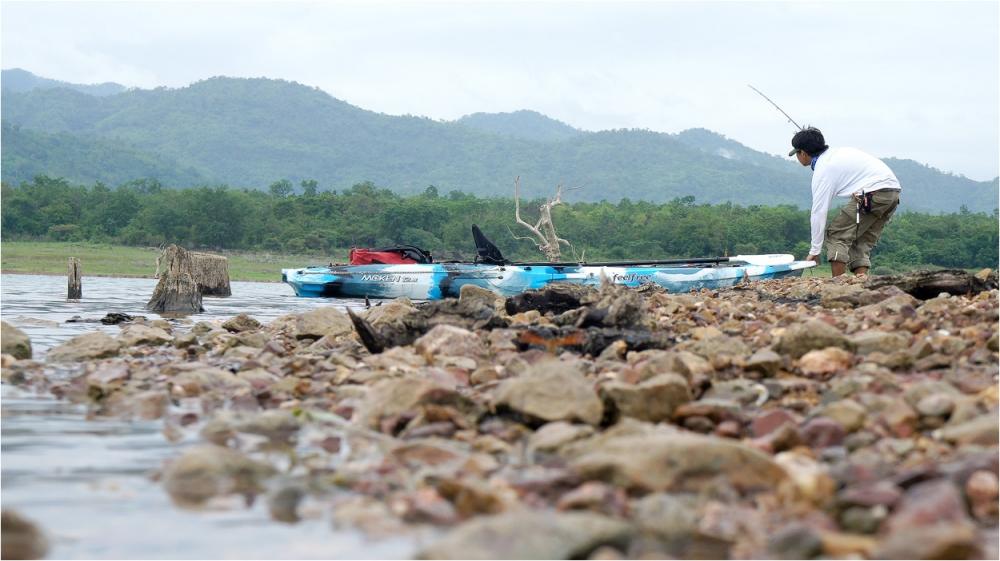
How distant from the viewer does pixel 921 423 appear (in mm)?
4680

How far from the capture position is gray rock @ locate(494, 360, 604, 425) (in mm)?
5070

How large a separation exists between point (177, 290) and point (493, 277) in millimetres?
5320

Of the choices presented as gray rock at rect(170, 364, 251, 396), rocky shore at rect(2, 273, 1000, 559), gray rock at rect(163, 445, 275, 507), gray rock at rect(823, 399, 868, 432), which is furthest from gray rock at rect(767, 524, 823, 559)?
gray rock at rect(170, 364, 251, 396)

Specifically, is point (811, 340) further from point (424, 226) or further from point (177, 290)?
point (424, 226)

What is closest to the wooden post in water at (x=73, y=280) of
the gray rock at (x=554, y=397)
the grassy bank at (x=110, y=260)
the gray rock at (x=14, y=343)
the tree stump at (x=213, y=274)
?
the tree stump at (x=213, y=274)

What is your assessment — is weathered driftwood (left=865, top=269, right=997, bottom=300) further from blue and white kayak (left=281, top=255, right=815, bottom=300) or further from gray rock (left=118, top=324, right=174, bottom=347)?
blue and white kayak (left=281, top=255, right=815, bottom=300)

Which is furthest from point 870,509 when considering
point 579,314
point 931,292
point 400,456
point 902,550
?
point 931,292

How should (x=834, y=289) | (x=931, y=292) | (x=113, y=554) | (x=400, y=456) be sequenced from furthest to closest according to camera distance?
(x=834, y=289) < (x=931, y=292) < (x=400, y=456) < (x=113, y=554)

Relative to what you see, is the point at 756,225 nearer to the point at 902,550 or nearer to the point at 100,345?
the point at 100,345

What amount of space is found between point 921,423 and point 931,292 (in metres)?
5.31

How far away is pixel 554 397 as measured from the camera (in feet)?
16.9

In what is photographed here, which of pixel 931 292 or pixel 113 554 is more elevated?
pixel 931 292

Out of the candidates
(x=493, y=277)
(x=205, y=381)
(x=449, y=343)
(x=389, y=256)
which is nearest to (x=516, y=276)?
(x=493, y=277)

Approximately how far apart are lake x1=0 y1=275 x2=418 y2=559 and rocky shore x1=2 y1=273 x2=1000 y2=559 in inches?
4.2
